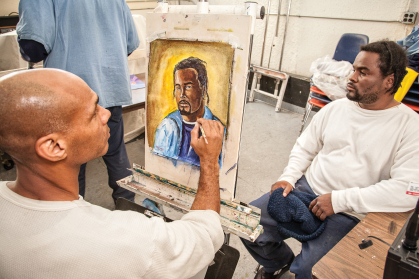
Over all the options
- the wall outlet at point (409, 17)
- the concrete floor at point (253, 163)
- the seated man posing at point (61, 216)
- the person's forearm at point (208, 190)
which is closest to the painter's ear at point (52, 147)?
the seated man posing at point (61, 216)

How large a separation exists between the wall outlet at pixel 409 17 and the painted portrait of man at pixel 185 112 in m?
3.12

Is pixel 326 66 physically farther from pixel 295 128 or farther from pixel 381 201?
pixel 381 201

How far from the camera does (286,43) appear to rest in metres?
4.22

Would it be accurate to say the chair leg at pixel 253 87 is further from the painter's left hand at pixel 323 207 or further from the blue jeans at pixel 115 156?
the painter's left hand at pixel 323 207

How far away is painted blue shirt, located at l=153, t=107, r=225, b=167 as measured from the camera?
123cm

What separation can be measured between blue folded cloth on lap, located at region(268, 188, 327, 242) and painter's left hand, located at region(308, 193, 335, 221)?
0.02m

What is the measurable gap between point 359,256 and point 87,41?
5.27 feet

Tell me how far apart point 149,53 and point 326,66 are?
2.44 m

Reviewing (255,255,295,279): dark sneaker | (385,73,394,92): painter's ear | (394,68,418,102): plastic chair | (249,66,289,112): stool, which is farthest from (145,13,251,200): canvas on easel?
(249,66,289,112): stool

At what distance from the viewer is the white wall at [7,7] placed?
12.0 ft

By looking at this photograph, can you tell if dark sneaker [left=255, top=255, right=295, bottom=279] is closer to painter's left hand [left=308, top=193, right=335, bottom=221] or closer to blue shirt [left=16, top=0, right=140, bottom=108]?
painter's left hand [left=308, top=193, right=335, bottom=221]

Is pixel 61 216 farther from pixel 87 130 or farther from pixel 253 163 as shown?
pixel 253 163

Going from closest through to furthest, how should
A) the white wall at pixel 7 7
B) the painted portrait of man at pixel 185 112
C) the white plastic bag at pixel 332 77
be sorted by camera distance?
1. the painted portrait of man at pixel 185 112
2. the white plastic bag at pixel 332 77
3. the white wall at pixel 7 7

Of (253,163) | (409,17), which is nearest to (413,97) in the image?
(409,17)
